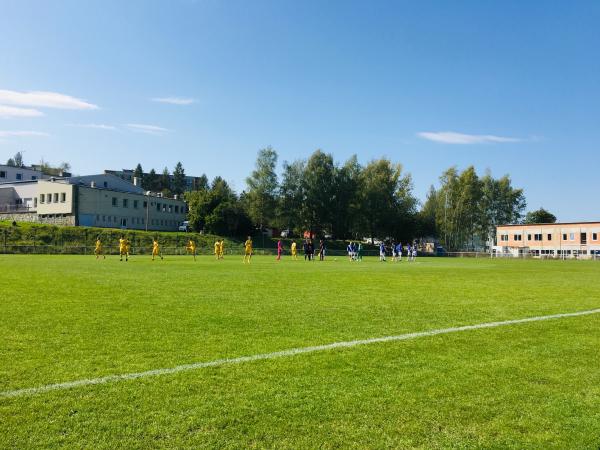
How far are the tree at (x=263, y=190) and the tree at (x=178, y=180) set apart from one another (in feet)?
270

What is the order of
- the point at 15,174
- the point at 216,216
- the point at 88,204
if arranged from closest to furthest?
the point at 88,204 → the point at 216,216 → the point at 15,174

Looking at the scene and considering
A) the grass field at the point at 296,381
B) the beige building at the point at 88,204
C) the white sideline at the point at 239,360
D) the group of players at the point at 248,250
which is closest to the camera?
the grass field at the point at 296,381

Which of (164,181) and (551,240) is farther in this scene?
(164,181)

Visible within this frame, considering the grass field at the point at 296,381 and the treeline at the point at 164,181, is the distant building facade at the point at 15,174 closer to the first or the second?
the treeline at the point at 164,181

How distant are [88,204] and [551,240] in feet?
Result: 286

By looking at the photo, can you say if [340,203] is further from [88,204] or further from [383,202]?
[88,204]

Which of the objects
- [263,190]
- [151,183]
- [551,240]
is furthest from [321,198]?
[151,183]

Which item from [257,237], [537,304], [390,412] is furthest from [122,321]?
[257,237]

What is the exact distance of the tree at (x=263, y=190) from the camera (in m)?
90.3

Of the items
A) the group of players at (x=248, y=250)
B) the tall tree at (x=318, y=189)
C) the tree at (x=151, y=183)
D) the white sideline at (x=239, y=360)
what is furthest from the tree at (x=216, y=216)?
the tree at (x=151, y=183)

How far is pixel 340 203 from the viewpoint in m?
93.6

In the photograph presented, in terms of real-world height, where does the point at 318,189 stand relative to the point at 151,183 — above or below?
below

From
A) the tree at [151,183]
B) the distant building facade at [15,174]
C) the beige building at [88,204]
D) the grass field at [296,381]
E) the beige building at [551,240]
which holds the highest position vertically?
the tree at [151,183]

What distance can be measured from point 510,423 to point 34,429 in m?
4.26
